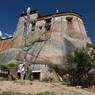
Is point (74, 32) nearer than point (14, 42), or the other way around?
point (74, 32)

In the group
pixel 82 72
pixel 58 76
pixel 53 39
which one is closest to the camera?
pixel 82 72

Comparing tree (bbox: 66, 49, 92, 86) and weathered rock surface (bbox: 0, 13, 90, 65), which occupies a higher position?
weathered rock surface (bbox: 0, 13, 90, 65)

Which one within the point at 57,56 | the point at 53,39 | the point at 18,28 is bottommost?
the point at 57,56

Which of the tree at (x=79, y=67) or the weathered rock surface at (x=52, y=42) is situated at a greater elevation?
the weathered rock surface at (x=52, y=42)

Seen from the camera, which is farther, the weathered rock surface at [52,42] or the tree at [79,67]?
the weathered rock surface at [52,42]

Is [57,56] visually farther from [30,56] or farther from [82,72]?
[82,72]

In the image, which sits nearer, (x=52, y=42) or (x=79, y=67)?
(x=79, y=67)

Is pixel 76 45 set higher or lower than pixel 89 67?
higher

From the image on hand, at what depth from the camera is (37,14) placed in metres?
53.9

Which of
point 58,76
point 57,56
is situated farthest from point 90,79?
point 57,56

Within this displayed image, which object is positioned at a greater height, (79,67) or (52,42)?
(52,42)

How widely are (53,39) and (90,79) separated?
15771 millimetres

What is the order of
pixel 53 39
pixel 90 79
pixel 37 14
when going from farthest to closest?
pixel 37 14 < pixel 53 39 < pixel 90 79

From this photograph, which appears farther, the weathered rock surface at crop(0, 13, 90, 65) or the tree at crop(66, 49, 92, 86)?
the weathered rock surface at crop(0, 13, 90, 65)
